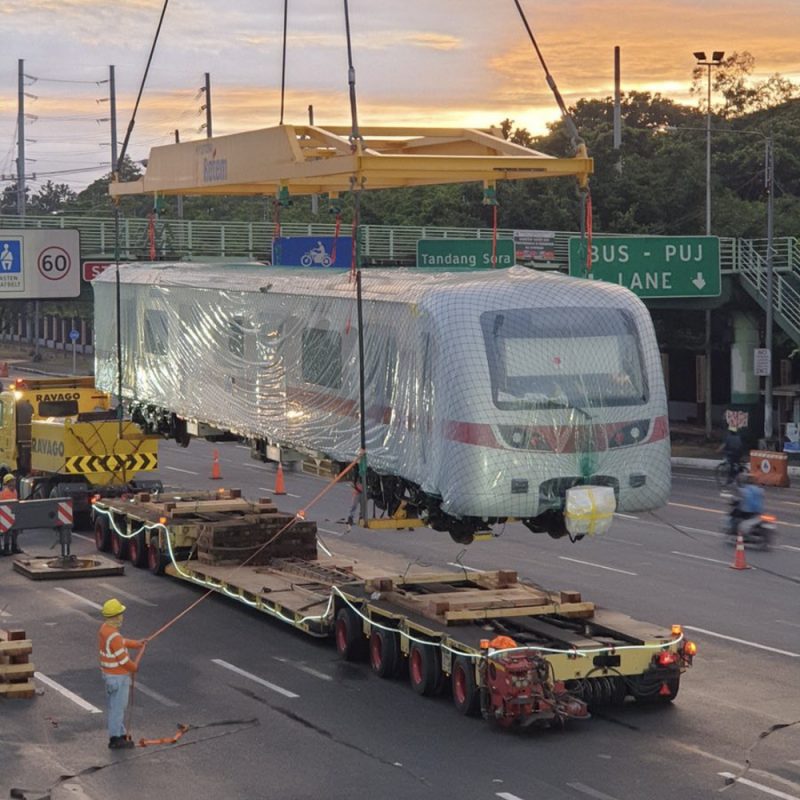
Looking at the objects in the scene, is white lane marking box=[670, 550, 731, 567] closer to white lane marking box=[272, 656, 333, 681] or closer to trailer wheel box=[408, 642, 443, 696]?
white lane marking box=[272, 656, 333, 681]

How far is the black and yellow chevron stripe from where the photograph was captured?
36250 mm

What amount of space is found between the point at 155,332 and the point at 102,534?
595 centimetres

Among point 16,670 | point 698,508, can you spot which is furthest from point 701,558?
point 16,670

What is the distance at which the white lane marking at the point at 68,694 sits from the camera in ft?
68.3

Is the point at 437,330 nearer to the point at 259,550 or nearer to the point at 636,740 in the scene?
the point at 636,740

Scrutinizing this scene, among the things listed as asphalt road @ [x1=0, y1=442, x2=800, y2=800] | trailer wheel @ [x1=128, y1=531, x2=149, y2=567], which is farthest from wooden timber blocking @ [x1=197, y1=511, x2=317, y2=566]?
trailer wheel @ [x1=128, y1=531, x2=149, y2=567]

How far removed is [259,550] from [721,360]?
3771 centimetres

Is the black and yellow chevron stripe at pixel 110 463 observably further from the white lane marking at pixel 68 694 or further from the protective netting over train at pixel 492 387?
the protective netting over train at pixel 492 387

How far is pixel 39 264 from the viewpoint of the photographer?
52531 mm

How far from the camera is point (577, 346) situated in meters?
20.1

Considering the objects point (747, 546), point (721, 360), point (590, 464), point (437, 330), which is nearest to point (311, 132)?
point (437, 330)

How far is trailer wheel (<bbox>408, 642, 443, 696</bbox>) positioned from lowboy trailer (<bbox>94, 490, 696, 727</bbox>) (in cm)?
1

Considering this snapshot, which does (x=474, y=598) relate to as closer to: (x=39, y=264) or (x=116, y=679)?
(x=116, y=679)

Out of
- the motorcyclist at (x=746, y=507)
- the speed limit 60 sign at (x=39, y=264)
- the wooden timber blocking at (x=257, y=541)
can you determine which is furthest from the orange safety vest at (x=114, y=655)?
the speed limit 60 sign at (x=39, y=264)
